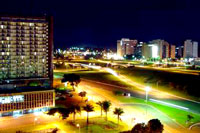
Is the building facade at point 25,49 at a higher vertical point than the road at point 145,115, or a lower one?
higher

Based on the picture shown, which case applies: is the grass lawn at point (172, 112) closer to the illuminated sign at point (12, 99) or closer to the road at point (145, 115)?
the road at point (145, 115)

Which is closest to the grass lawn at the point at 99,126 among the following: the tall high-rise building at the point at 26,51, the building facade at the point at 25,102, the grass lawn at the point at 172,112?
the building facade at the point at 25,102

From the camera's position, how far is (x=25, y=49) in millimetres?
63500

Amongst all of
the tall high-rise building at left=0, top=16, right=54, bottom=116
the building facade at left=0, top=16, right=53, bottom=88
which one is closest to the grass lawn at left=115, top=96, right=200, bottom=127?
Answer: the tall high-rise building at left=0, top=16, right=54, bottom=116

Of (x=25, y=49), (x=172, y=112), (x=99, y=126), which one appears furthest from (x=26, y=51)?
(x=172, y=112)

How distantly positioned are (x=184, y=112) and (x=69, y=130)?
72.7 ft

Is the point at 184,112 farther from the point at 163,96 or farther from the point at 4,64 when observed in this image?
the point at 4,64

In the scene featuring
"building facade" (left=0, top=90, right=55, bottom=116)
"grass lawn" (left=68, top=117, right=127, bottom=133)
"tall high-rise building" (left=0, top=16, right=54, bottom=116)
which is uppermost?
"tall high-rise building" (left=0, top=16, right=54, bottom=116)

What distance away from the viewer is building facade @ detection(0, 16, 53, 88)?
60.8 m

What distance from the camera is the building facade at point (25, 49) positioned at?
200 feet

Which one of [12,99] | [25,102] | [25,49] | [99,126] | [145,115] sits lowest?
[99,126]

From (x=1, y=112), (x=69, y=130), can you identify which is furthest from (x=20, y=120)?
(x=69, y=130)

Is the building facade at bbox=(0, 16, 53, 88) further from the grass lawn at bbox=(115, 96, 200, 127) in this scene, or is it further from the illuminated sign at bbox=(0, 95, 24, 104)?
the grass lawn at bbox=(115, 96, 200, 127)

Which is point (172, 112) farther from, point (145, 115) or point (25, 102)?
point (25, 102)
